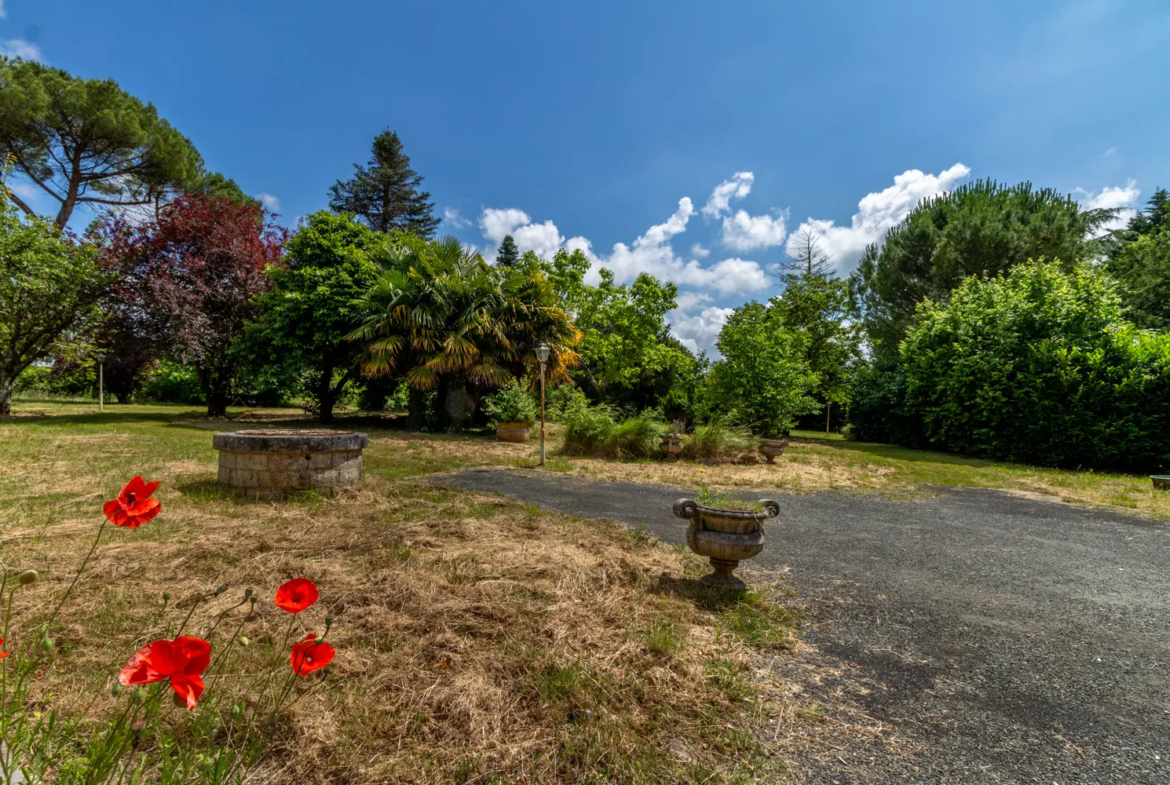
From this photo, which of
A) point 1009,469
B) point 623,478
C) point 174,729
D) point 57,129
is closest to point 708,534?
point 174,729

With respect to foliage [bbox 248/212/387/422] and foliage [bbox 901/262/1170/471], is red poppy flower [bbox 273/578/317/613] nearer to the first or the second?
foliage [bbox 248/212/387/422]

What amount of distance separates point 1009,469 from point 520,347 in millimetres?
10458

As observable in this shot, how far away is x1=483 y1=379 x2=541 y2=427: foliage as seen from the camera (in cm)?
1183

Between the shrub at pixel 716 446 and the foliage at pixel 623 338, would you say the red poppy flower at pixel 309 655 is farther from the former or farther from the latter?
the foliage at pixel 623 338

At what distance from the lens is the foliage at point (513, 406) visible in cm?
1183

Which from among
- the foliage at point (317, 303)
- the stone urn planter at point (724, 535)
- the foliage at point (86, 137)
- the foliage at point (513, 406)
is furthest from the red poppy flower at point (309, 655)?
the foliage at point (86, 137)

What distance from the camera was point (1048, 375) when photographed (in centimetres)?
935

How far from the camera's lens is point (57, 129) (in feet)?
51.7

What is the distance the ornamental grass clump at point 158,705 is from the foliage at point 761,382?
10861 millimetres

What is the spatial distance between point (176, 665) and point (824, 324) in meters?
21.9

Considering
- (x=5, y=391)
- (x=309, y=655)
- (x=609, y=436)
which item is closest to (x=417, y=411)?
(x=609, y=436)

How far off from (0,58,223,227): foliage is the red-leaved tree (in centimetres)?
553

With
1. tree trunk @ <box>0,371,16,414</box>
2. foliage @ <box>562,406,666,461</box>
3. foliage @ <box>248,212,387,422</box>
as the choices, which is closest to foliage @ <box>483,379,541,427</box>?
foliage @ <box>562,406,666,461</box>

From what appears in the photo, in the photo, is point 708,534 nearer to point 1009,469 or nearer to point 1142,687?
point 1142,687
